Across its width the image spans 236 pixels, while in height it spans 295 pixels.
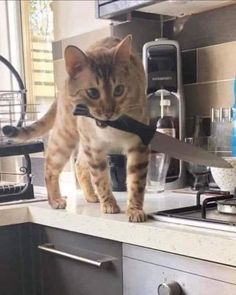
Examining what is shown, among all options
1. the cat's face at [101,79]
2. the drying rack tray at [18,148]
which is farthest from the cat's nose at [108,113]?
the drying rack tray at [18,148]

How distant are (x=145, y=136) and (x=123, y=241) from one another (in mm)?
265

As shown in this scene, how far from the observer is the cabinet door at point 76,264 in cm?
124

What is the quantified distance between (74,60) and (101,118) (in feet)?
0.49

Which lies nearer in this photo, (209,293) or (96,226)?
(209,293)

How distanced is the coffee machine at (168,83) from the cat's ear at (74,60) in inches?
20.1

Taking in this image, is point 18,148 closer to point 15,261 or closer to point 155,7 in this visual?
point 15,261

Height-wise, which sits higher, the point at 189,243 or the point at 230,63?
the point at 230,63

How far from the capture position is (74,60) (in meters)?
1.23

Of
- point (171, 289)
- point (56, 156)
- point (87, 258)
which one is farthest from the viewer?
point (56, 156)

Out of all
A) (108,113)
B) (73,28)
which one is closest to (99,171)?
(108,113)

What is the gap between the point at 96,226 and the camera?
125 centimetres

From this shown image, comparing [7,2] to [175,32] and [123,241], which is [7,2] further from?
[123,241]

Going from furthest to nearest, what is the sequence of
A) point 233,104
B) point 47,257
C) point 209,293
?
point 233,104 → point 47,257 → point 209,293

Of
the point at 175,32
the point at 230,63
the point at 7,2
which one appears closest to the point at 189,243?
the point at 230,63
